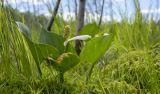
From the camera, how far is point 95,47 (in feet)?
4.73

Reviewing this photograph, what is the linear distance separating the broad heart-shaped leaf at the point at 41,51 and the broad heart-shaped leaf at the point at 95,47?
0.12 m

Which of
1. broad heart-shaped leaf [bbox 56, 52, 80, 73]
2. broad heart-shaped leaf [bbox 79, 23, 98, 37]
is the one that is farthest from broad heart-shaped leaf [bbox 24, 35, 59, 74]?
broad heart-shaped leaf [bbox 79, 23, 98, 37]

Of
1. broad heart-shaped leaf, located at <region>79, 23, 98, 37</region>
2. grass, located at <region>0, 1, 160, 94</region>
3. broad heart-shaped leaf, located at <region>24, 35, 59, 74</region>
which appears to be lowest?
grass, located at <region>0, 1, 160, 94</region>

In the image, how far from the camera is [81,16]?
80.4 inches

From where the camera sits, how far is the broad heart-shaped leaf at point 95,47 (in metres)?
1.42

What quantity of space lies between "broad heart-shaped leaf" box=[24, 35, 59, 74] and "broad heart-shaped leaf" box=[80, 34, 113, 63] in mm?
116

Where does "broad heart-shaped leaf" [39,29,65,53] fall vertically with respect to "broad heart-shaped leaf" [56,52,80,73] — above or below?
above

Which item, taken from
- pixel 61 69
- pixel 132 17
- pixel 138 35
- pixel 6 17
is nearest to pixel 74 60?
pixel 61 69

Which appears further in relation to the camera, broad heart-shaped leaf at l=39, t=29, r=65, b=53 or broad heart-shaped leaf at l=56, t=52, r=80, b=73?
broad heart-shaped leaf at l=39, t=29, r=65, b=53

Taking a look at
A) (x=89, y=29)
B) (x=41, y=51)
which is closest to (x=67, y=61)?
(x=41, y=51)

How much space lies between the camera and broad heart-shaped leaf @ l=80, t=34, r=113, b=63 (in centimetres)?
142

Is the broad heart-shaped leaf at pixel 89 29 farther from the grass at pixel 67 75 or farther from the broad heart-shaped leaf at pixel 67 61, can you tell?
the broad heart-shaped leaf at pixel 67 61

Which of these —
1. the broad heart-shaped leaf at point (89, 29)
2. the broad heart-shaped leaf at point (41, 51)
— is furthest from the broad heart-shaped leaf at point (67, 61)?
the broad heart-shaped leaf at point (89, 29)

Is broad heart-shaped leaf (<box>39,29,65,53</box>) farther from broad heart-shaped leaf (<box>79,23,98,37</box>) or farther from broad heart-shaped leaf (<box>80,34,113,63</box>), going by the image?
broad heart-shaped leaf (<box>79,23,98,37</box>)
